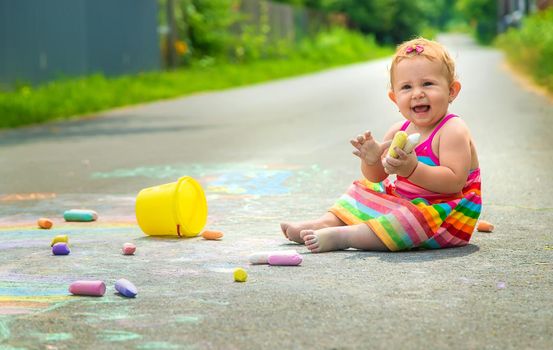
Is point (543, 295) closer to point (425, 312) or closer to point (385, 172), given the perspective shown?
point (425, 312)

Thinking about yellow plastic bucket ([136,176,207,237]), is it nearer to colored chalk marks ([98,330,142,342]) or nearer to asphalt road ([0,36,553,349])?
asphalt road ([0,36,553,349])

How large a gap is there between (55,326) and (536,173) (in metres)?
5.42

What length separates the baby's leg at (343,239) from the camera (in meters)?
5.38

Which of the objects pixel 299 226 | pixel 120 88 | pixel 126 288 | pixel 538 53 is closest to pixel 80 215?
pixel 299 226

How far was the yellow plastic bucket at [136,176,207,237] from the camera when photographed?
5941 mm

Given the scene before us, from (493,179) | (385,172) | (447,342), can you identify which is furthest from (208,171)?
(447,342)

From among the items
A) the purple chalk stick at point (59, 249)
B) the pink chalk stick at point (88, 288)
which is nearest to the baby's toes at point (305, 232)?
the purple chalk stick at point (59, 249)

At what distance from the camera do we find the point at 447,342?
3688 mm

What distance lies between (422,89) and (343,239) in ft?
2.79

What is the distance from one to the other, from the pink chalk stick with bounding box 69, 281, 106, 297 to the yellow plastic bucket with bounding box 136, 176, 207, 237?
147 centimetres

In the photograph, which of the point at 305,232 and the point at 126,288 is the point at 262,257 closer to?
the point at 305,232

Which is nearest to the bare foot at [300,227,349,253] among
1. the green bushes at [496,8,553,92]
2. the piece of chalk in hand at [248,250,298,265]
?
the piece of chalk in hand at [248,250,298,265]

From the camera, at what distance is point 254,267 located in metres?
5.02

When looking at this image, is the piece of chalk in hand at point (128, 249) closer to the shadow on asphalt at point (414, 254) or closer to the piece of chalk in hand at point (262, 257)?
the piece of chalk in hand at point (262, 257)
